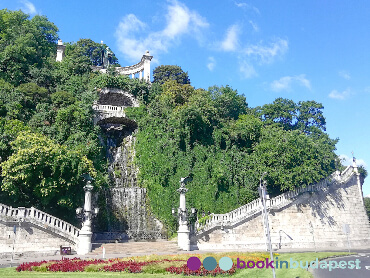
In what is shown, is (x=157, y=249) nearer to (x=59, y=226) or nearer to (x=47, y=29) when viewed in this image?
(x=59, y=226)

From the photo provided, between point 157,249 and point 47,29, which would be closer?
point 157,249

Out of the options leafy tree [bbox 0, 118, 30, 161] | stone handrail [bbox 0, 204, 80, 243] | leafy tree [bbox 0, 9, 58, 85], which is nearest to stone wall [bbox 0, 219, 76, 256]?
stone handrail [bbox 0, 204, 80, 243]

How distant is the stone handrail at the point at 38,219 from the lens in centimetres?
2106

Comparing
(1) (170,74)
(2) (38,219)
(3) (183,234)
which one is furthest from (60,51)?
(3) (183,234)

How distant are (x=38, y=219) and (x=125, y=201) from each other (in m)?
9.42

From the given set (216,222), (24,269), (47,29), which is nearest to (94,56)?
(47,29)

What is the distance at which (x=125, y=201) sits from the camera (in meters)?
29.9

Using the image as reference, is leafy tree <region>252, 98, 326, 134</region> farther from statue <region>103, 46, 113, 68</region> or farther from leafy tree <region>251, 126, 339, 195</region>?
statue <region>103, 46, 113, 68</region>

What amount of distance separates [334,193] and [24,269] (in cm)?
3055

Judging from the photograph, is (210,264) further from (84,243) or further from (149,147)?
(149,147)

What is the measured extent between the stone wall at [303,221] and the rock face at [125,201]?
5.31 meters

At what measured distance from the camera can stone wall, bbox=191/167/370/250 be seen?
1043 inches

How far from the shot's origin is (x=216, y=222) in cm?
2639

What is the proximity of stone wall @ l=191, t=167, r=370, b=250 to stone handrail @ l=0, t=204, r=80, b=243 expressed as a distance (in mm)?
9864
